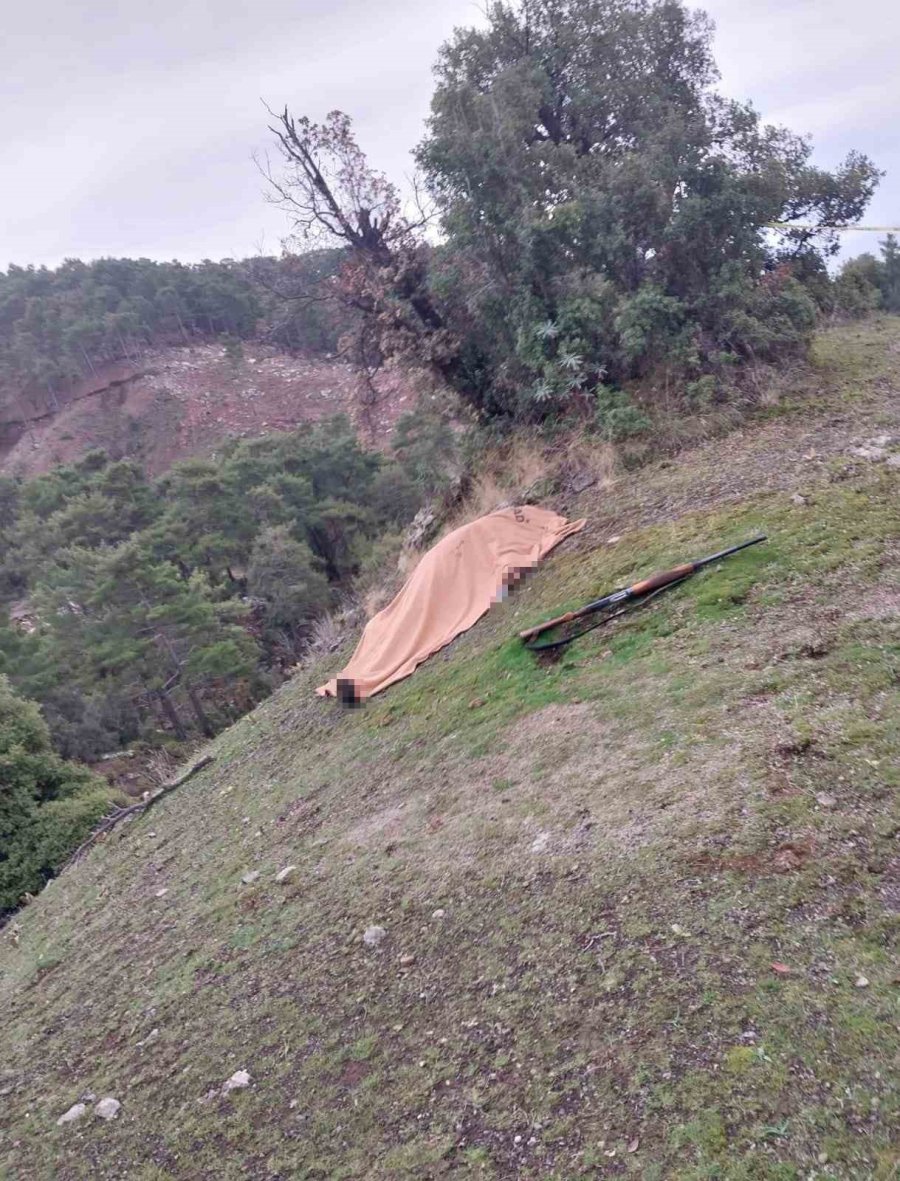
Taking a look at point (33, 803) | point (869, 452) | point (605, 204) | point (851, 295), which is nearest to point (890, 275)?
point (851, 295)

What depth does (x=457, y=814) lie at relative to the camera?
426 centimetres

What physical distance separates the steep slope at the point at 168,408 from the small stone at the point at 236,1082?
45542mm

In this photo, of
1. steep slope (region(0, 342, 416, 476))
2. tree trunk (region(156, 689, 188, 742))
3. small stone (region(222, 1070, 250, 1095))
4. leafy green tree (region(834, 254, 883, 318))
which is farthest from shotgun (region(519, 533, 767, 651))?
steep slope (region(0, 342, 416, 476))

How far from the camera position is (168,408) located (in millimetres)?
48906

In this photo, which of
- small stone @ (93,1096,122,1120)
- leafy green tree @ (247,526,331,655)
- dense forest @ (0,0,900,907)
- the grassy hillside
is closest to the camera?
the grassy hillside

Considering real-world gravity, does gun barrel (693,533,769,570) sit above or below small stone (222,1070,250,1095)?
above

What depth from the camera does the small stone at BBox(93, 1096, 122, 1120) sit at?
10.7 ft

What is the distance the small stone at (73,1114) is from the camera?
11.1 feet

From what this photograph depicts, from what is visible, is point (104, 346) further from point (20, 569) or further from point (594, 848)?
point (594, 848)

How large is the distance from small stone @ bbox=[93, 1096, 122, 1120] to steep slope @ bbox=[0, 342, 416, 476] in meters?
45.2

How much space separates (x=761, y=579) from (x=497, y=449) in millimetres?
5442

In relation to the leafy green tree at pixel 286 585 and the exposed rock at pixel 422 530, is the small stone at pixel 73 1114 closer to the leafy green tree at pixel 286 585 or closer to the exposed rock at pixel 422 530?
the exposed rock at pixel 422 530

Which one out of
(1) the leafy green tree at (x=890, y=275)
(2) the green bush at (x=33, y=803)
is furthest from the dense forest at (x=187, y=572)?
(1) the leafy green tree at (x=890, y=275)

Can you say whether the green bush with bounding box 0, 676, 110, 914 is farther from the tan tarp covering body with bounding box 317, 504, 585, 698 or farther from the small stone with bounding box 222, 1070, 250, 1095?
the small stone with bounding box 222, 1070, 250, 1095
